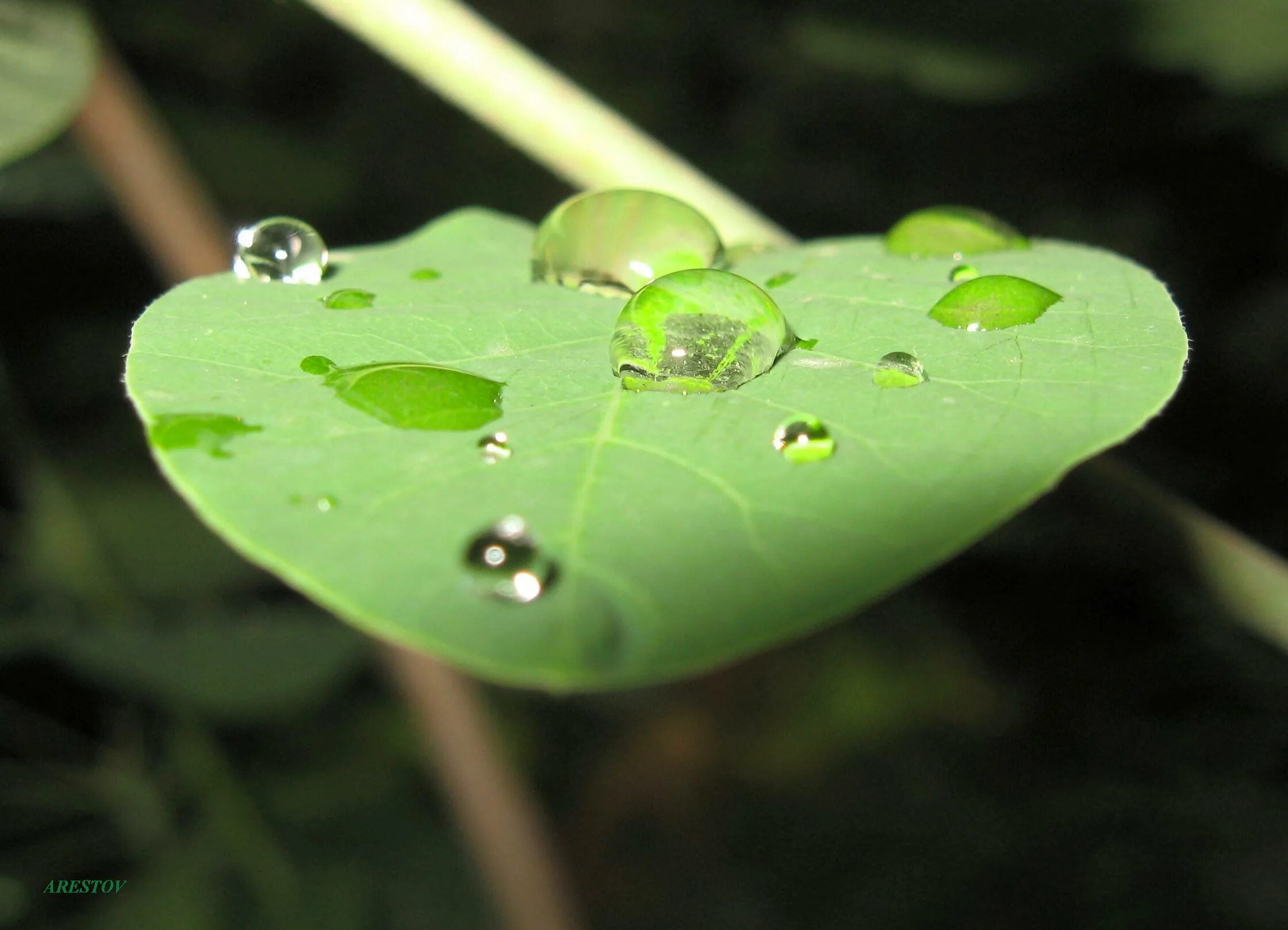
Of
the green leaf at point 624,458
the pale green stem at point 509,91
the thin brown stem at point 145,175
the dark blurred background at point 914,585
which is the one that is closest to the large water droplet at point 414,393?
the green leaf at point 624,458

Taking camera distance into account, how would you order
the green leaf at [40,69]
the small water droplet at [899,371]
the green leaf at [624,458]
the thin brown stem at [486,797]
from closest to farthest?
the green leaf at [624,458] → the small water droplet at [899,371] → the green leaf at [40,69] → the thin brown stem at [486,797]

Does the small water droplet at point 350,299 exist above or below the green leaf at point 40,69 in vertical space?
above

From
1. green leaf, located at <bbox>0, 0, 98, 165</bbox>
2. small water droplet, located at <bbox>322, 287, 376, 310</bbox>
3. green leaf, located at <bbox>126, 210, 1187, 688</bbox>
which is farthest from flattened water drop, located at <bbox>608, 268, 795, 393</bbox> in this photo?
green leaf, located at <bbox>0, 0, 98, 165</bbox>

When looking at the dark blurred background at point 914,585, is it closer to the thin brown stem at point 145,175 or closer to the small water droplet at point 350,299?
the thin brown stem at point 145,175

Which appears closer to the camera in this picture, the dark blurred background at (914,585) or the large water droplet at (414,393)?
the large water droplet at (414,393)

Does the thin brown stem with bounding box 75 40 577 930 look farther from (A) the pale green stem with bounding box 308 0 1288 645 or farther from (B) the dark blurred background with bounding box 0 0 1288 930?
(A) the pale green stem with bounding box 308 0 1288 645

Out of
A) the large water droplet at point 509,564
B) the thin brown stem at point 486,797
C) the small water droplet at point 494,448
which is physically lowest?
the thin brown stem at point 486,797

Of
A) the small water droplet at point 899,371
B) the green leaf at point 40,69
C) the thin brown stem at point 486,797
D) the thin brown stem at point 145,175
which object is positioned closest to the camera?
the small water droplet at point 899,371
